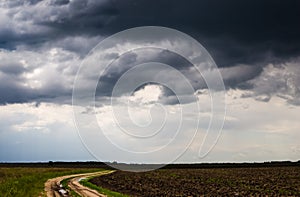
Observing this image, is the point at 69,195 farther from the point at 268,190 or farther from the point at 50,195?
the point at 268,190

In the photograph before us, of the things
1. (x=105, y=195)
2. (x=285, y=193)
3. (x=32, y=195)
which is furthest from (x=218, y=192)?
(x=32, y=195)

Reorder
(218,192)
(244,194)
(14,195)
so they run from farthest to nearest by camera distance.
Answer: (218,192) < (244,194) < (14,195)

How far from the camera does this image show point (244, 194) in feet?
118

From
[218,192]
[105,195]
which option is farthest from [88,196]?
[218,192]

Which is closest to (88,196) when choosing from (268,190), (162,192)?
(162,192)

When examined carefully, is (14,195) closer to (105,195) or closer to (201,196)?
(105,195)

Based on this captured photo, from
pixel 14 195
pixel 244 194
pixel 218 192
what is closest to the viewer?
pixel 14 195

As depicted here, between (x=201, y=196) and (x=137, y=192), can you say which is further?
(x=137, y=192)

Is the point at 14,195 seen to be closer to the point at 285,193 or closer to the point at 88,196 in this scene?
the point at 88,196

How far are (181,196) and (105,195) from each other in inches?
267

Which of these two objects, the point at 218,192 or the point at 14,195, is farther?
the point at 218,192

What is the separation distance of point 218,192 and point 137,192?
25.1 feet

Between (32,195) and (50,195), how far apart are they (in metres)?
1.58

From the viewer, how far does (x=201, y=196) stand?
35.2 meters
